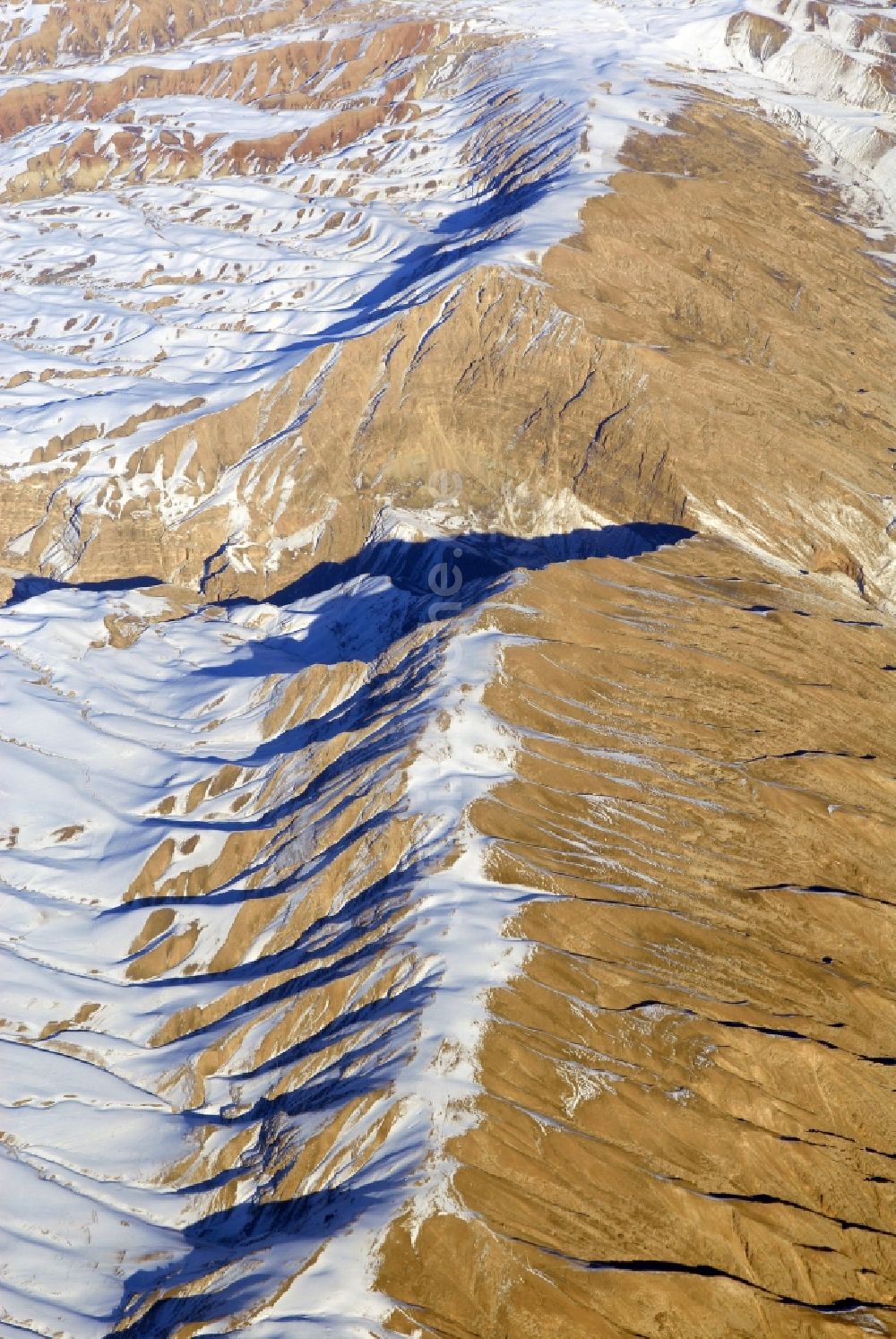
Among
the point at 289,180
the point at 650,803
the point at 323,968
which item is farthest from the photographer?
the point at 289,180

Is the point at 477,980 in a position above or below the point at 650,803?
above

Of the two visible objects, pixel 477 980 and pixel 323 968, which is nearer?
pixel 477 980

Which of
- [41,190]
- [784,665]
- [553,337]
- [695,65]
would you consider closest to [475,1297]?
[784,665]

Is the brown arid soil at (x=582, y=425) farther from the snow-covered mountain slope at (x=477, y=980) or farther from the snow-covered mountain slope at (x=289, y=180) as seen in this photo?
the snow-covered mountain slope at (x=477, y=980)

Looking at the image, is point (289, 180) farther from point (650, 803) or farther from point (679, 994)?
point (679, 994)

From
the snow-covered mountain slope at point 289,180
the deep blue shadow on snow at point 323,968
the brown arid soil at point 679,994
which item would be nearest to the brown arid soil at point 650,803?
the brown arid soil at point 679,994

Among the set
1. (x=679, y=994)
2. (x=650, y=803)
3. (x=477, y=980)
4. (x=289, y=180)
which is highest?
(x=477, y=980)

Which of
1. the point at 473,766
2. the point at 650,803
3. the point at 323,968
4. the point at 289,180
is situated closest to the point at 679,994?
the point at 650,803

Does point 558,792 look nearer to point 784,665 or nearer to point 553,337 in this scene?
point 784,665

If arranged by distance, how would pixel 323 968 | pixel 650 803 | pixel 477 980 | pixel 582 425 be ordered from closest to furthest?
pixel 477 980
pixel 323 968
pixel 650 803
pixel 582 425

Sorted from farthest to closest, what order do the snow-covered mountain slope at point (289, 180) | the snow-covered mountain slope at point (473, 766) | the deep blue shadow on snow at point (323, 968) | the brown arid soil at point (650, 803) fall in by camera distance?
the snow-covered mountain slope at point (289, 180) → the snow-covered mountain slope at point (473, 766) → the deep blue shadow on snow at point (323, 968) → the brown arid soil at point (650, 803)

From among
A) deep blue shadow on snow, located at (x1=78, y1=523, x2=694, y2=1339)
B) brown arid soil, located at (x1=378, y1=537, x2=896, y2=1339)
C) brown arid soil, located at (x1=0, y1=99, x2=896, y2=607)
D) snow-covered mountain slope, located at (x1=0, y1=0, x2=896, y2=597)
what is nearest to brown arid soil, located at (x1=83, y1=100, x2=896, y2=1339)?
brown arid soil, located at (x1=378, y1=537, x2=896, y2=1339)
